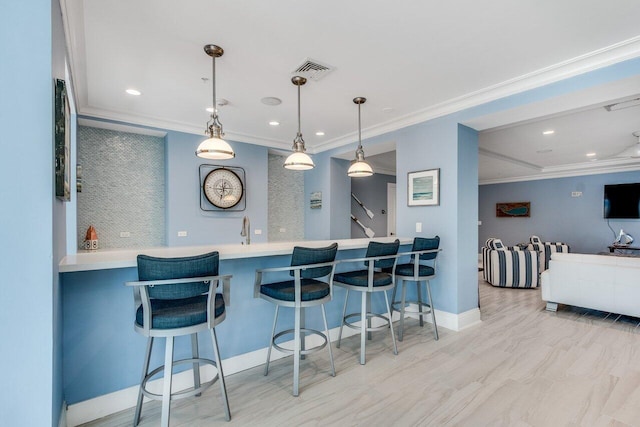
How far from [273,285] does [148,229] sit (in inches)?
112

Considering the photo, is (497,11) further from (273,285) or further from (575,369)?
(575,369)

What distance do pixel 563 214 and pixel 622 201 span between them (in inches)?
47.2

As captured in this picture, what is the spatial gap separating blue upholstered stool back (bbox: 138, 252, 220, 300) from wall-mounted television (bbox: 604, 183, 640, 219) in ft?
31.1

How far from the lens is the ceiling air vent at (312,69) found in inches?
105

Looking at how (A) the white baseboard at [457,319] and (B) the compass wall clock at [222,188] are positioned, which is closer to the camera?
(A) the white baseboard at [457,319]

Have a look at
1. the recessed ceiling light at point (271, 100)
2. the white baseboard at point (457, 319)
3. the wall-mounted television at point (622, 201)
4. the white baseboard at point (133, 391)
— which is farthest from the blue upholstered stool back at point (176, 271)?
the wall-mounted television at point (622, 201)

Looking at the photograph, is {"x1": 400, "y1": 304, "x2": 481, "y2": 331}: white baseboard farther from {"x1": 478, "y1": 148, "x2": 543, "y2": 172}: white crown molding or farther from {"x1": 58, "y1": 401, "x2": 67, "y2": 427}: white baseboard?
{"x1": 478, "y1": 148, "x2": 543, "y2": 172}: white crown molding

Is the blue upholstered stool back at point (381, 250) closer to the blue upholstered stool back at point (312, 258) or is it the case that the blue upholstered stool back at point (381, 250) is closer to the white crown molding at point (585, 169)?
the blue upholstered stool back at point (312, 258)

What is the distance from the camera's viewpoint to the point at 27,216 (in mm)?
1272

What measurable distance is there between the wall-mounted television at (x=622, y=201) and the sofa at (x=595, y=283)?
482 centimetres

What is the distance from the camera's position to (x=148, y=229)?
430 cm

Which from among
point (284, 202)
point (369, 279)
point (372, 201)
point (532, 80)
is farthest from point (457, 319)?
point (372, 201)

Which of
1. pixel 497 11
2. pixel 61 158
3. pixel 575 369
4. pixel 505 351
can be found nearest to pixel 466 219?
pixel 505 351

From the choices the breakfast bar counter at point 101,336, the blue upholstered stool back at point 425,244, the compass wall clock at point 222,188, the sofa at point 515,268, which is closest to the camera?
the breakfast bar counter at point 101,336
